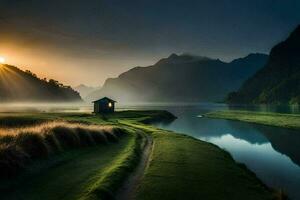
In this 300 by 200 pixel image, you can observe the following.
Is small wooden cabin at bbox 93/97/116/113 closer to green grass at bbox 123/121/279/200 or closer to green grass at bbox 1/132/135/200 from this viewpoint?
green grass at bbox 1/132/135/200

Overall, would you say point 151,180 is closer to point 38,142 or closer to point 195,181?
point 195,181

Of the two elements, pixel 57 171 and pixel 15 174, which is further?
pixel 57 171

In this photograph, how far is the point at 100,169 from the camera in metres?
28.3

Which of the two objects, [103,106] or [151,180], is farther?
[103,106]

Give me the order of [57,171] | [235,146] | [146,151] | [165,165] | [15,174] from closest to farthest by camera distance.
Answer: [15,174] → [57,171] → [165,165] → [146,151] → [235,146]

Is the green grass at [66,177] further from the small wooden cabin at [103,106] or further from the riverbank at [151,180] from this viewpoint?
the small wooden cabin at [103,106]

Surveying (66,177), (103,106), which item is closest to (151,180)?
(66,177)

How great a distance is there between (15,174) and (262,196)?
1832 cm

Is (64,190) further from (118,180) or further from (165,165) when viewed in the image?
(165,165)

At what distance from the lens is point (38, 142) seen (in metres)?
31.2

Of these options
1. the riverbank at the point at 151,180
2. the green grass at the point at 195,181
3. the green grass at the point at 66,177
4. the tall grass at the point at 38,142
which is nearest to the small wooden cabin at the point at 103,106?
the tall grass at the point at 38,142

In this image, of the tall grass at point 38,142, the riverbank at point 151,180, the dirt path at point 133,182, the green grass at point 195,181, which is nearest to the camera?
the riverbank at point 151,180

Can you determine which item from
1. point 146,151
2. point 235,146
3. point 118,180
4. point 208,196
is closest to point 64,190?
point 118,180

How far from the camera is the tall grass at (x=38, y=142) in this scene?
2525 cm
